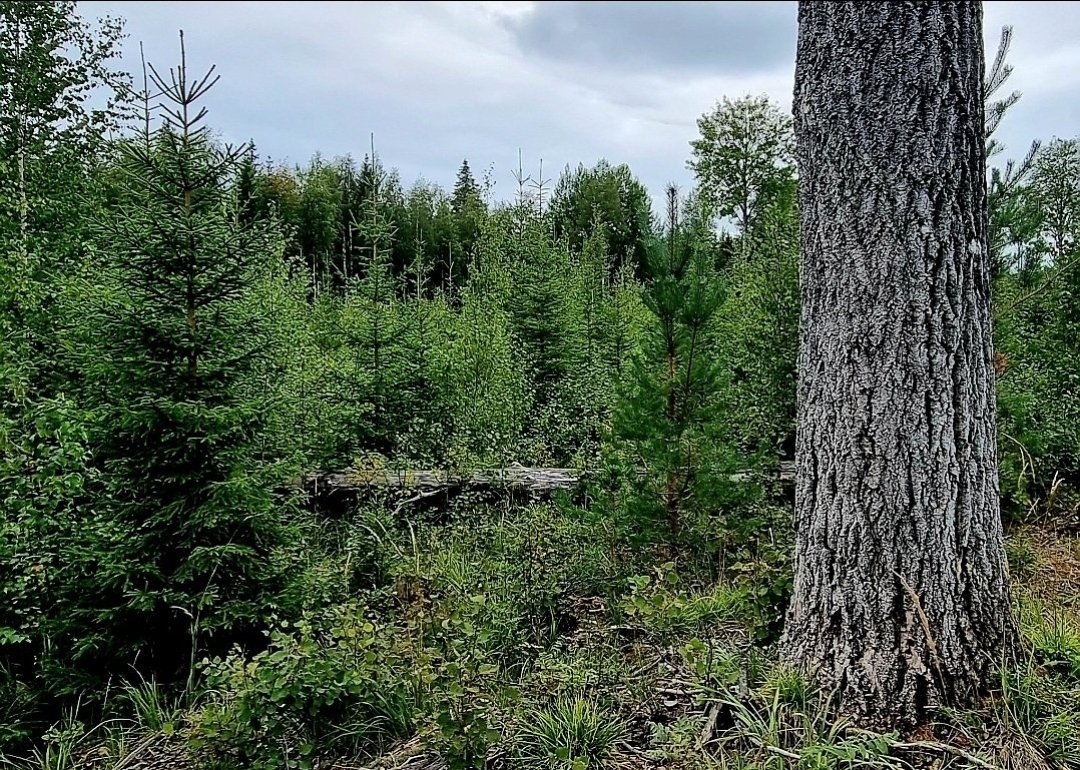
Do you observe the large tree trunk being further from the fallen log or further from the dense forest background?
the fallen log

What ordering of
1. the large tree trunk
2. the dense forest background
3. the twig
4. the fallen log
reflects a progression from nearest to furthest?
the twig → the large tree trunk → the dense forest background → the fallen log

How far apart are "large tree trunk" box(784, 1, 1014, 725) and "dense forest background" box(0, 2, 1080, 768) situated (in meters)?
0.25

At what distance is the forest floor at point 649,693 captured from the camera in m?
1.78

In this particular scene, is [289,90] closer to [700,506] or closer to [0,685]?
[700,506]

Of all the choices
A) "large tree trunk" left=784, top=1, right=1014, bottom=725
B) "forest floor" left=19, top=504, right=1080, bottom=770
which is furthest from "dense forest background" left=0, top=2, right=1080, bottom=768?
"large tree trunk" left=784, top=1, right=1014, bottom=725

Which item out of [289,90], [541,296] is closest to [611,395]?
[541,296]

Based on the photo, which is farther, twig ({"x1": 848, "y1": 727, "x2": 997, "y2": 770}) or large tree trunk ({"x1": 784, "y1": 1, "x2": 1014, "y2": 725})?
large tree trunk ({"x1": 784, "y1": 1, "x2": 1014, "y2": 725})

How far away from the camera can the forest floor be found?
1777 mm

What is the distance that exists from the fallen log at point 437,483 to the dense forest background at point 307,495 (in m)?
0.11

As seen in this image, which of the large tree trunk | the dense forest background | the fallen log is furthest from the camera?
the fallen log

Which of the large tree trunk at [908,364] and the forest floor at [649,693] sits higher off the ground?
the large tree trunk at [908,364]

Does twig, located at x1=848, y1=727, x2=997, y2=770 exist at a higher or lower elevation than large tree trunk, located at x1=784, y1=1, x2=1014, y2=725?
lower

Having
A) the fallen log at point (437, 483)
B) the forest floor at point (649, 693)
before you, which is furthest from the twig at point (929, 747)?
the fallen log at point (437, 483)

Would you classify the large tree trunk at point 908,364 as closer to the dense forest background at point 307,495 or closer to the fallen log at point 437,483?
the dense forest background at point 307,495
